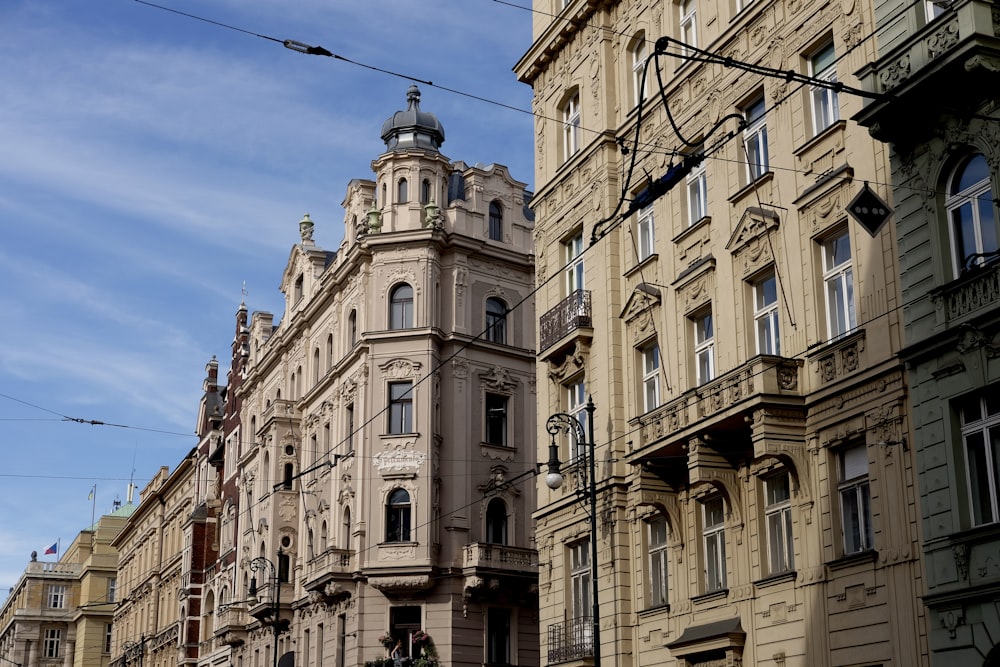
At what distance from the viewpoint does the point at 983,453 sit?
62.2 feet

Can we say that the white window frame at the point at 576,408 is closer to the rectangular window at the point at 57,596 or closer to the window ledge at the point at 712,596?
the window ledge at the point at 712,596

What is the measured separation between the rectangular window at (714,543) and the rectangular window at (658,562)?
1.33 metres

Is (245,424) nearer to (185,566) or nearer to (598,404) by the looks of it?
(185,566)

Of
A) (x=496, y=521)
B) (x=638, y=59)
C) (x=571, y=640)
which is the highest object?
(x=638, y=59)

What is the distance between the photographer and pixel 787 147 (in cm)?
2430

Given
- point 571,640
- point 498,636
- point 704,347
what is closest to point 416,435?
point 498,636

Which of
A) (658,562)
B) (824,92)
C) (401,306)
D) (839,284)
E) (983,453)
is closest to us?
(983,453)

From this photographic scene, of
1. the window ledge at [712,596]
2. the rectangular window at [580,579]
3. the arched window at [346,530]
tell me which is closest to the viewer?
the window ledge at [712,596]

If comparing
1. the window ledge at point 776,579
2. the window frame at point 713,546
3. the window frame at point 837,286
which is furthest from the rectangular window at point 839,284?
the window frame at point 713,546

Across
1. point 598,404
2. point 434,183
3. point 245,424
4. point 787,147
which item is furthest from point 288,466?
point 787,147

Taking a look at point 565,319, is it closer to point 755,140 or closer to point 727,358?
point 727,358

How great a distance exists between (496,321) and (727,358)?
2259cm

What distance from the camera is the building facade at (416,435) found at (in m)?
43.5

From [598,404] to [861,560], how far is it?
9486 mm
